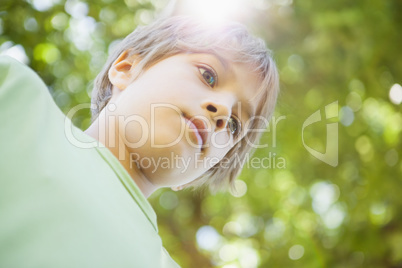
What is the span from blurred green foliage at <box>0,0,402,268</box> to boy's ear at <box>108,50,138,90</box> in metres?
1.71

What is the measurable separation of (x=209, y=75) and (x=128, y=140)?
28 cm

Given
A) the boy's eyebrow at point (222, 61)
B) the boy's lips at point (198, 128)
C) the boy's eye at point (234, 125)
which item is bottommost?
the boy's eye at point (234, 125)

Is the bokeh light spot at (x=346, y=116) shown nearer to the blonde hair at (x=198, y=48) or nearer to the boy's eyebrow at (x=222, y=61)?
the blonde hair at (x=198, y=48)

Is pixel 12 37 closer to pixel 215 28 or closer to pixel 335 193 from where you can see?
pixel 215 28

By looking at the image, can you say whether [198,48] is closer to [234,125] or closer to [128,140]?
[234,125]

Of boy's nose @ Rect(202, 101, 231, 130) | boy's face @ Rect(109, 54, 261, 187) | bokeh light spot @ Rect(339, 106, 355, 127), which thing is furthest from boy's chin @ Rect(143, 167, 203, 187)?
bokeh light spot @ Rect(339, 106, 355, 127)

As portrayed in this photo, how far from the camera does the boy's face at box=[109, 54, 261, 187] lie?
109cm

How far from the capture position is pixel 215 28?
4.74ft

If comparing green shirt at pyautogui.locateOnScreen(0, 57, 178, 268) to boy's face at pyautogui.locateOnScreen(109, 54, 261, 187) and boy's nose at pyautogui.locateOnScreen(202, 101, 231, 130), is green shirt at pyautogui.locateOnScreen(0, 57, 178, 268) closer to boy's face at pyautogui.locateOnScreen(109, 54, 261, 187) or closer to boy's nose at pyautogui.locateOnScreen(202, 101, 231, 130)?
boy's face at pyautogui.locateOnScreen(109, 54, 261, 187)

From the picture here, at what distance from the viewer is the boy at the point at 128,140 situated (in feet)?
2.45

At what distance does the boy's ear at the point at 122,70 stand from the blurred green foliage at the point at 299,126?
1.71 metres

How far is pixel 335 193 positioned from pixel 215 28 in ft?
10.7

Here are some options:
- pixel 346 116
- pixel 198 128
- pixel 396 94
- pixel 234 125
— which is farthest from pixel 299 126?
pixel 198 128

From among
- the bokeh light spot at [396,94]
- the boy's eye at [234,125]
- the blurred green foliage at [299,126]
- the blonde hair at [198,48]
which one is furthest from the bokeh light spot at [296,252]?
the boy's eye at [234,125]
